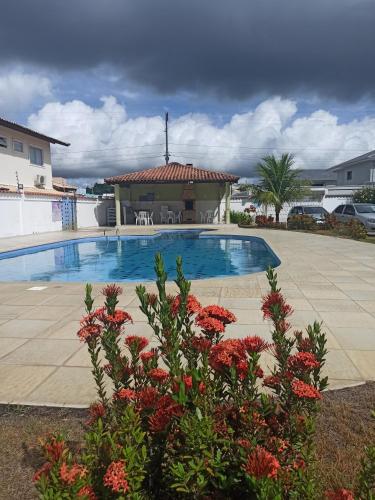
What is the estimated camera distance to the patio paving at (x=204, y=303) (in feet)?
11.7

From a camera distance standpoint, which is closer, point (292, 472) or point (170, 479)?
point (292, 472)

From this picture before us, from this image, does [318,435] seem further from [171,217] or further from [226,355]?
[171,217]

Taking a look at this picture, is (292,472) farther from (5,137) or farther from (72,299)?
(5,137)

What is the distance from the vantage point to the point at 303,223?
21750mm

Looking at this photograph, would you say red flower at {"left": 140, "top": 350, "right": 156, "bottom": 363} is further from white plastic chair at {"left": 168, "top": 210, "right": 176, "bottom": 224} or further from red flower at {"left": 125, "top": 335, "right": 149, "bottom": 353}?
white plastic chair at {"left": 168, "top": 210, "right": 176, "bottom": 224}

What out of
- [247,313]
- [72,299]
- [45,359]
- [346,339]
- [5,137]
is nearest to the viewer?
[45,359]

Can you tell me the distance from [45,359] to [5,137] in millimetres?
22941

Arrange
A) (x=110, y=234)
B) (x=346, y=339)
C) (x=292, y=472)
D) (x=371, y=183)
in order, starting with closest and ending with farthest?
(x=292, y=472)
(x=346, y=339)
(x=110, y=234)
(x=371, y=183)

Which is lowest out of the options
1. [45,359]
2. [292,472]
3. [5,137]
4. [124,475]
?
[45,359]

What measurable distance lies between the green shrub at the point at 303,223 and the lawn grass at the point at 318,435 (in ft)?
62.3

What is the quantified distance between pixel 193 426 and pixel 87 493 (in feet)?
1.44

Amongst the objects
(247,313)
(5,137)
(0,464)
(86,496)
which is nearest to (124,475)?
(86,496)

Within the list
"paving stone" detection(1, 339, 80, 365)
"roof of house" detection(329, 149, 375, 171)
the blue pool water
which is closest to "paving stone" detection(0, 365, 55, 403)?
"paving stone" detection(1, 339, 80, 365)

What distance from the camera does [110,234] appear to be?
71.2 ft
